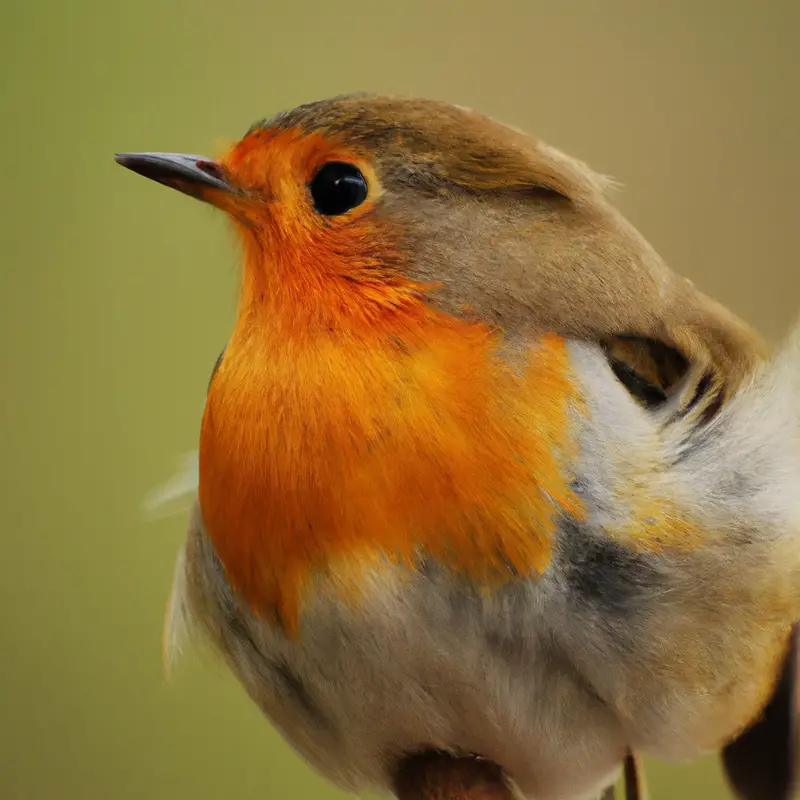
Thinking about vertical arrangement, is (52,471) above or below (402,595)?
below

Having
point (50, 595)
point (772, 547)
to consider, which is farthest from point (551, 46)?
point (50, 595)

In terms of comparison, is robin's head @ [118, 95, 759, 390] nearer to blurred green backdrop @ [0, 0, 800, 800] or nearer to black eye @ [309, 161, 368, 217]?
black eye @ [309, 161, 368, 217]

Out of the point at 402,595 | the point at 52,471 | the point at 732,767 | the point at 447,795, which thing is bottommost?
the point at 732,767

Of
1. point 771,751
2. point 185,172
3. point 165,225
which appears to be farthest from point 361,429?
point 165,225

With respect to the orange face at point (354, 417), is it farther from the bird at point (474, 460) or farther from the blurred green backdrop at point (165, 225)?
the blurred green backdrop at point (165, 225)

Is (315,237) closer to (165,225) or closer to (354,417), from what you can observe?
(354,417)

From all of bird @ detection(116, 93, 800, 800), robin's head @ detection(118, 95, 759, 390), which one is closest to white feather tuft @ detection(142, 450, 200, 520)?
bird @ detection(116, 93, 800, 800)

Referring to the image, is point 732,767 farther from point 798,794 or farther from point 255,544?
point 255,544
